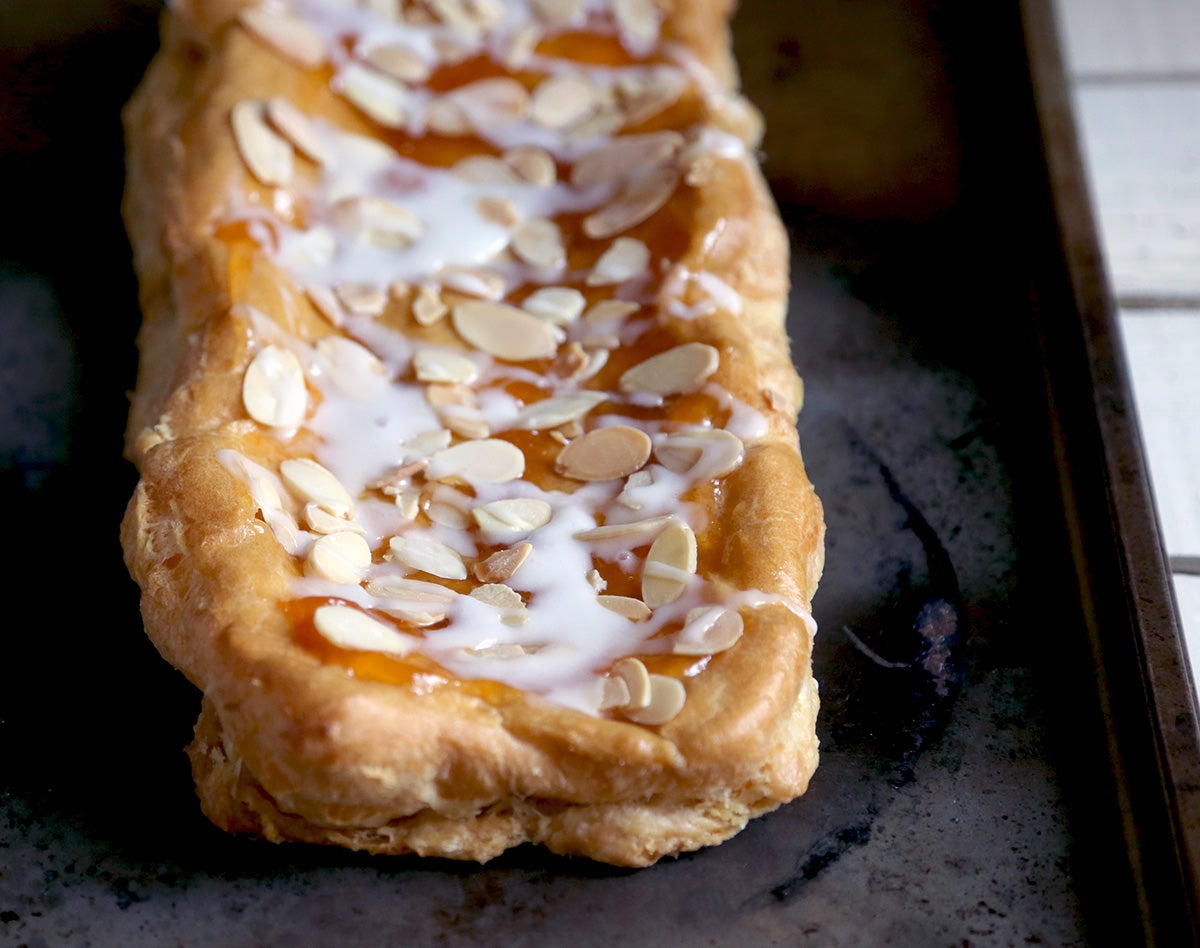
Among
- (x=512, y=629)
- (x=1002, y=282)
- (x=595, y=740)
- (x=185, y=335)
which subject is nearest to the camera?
(x=595, y=740)

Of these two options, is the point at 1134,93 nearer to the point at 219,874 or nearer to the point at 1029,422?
the point at 1029,422

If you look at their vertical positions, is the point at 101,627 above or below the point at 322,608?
below

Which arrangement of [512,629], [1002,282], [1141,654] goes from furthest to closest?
[1002,282]
[1141,654]
[512,629]

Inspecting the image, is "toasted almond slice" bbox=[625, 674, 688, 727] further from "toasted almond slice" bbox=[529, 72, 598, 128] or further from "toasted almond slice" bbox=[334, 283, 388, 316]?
"toasted almond slice" bbox=[529, 72, 598, 128]

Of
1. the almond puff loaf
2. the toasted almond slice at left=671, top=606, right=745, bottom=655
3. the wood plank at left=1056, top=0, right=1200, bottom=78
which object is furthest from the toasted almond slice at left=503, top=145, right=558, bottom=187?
the wood plank at left=1056, top=0, right=1200, bottom=78

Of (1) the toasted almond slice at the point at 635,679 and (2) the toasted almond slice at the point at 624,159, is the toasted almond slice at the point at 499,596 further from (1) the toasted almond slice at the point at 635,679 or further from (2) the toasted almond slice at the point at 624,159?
(2) the toasted almond slice at the point at 624,159

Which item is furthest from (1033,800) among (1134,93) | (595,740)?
(1134,93)

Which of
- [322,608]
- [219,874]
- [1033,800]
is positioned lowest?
[1033,800]
